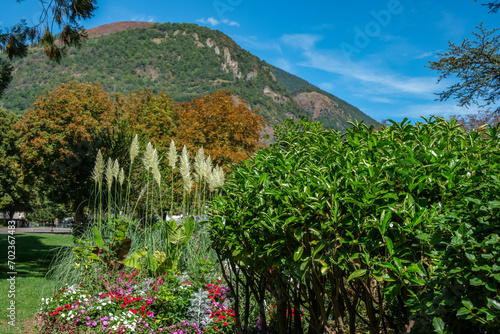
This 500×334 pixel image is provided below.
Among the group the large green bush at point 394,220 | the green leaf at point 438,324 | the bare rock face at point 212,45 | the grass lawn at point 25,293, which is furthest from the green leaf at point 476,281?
the bare rock face at point 212,45

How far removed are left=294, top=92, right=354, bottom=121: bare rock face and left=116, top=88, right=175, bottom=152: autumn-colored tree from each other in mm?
130986

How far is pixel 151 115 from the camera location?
26859 millimetres

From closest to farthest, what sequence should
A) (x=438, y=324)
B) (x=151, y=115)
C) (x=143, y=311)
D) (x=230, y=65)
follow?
(x=438, y=324) < (x=143, y=311) < (x=151, y=115) < (x=230, y=65)

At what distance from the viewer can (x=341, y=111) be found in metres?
164

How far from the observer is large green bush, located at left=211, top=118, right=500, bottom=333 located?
68.1 inches

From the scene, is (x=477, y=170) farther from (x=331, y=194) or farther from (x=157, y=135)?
(x=157, y=135)

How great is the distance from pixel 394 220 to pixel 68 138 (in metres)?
18.0

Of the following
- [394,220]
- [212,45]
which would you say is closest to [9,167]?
[394,220]

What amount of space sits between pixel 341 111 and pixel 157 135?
485 feet

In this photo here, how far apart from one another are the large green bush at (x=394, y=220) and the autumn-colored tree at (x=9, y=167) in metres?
34.0

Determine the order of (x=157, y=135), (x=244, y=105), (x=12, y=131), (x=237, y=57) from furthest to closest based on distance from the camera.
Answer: (x=237, y=57), (x=12, y=131), (x=157, y=135), (x=244, y=105)

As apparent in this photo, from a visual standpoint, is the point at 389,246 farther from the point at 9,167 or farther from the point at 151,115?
the point at 9,167

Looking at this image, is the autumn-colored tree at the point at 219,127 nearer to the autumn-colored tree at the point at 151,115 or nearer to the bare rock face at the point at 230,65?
the autumn-colored tree at the point at 151,115

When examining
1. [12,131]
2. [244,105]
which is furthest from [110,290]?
[12,131]
